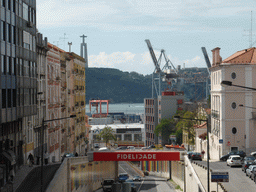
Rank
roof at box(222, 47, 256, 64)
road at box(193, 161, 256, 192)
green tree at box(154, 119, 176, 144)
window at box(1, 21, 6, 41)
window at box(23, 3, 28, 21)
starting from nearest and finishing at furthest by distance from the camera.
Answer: window at box(1, 21, 6, 41)
road at box(193, 161, 256, 192)
window at box(23, 3, 28, 21)
roof at box(222, 47, 256, 64)
green tree at box(154, 119, 176, 144)

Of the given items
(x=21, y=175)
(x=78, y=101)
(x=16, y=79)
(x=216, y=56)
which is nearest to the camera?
(x=21, y=175)

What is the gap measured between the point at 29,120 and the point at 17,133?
6.17 metres

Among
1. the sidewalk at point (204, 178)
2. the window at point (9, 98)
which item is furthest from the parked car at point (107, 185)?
the window at point (9, 98)

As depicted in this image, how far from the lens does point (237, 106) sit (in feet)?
257

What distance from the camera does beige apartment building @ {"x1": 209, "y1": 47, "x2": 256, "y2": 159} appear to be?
7662 cm

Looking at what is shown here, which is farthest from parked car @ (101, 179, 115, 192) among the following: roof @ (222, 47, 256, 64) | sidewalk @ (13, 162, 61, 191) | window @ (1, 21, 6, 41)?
window @ (1, 21, 6, 41)

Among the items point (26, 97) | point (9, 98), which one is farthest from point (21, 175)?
point (26, 97)

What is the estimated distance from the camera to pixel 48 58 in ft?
220

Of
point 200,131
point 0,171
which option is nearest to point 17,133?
point 0,171

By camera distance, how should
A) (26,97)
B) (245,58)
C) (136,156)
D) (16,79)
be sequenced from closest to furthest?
(16,79) → (26,97) → (136,156) → (245,58)

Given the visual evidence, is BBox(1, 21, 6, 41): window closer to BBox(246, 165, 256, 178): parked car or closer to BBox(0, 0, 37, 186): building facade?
BBox(0, 0, 37, 186): building facade

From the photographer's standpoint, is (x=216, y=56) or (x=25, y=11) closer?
(x=25, y=11)

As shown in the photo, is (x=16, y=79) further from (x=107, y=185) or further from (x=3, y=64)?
(x=107, y=185)

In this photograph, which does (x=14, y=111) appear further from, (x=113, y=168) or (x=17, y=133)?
(x=113, y=168)
